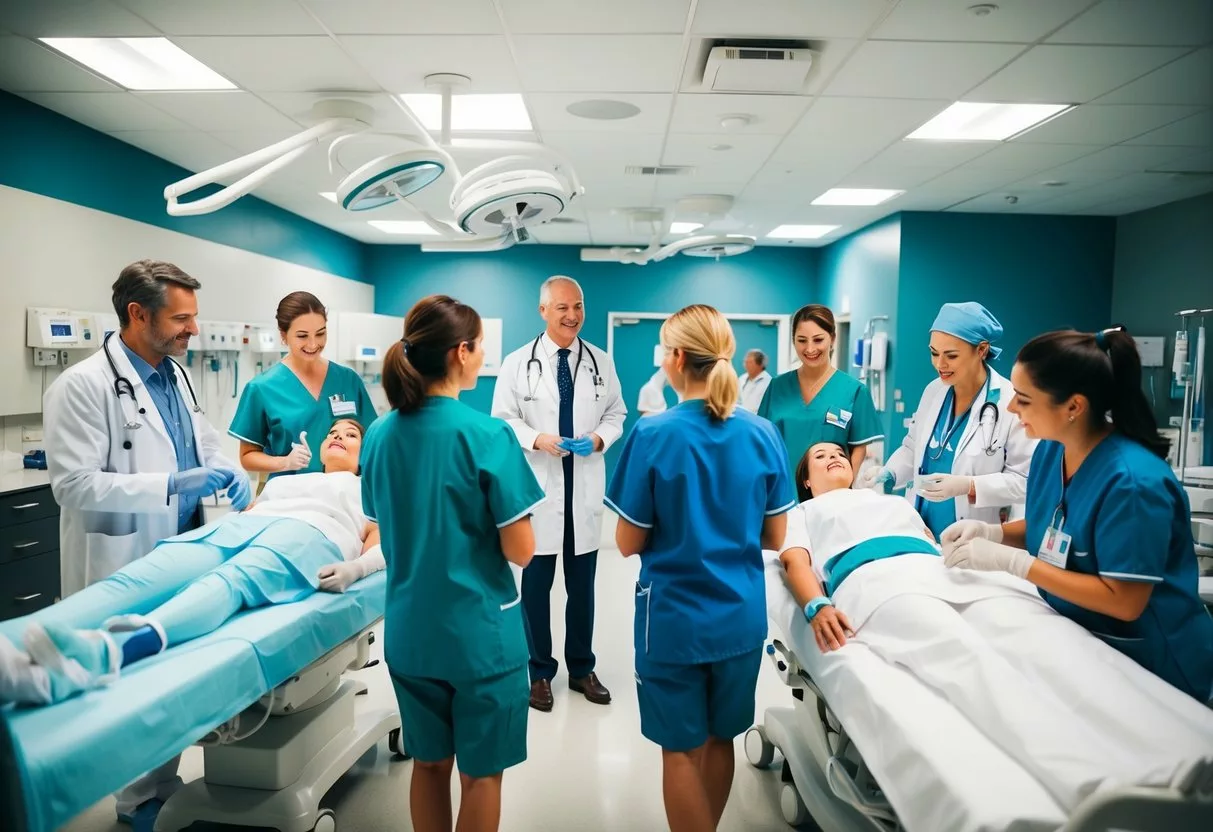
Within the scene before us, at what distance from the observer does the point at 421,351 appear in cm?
153

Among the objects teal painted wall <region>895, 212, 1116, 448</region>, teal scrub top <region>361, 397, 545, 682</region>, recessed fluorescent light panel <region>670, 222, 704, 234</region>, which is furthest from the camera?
recessed fluorescent light panel <region>670, 222, 704, 234</region>

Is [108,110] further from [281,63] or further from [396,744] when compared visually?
[396,744]

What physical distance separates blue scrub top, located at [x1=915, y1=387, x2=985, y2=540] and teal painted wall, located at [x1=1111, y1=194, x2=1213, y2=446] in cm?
324

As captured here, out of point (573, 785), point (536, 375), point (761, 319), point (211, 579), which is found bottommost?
point (573, 785)

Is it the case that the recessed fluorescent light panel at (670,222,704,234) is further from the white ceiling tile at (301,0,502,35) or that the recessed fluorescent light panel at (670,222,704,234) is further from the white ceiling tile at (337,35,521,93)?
the white ceiling tile at (301,0,502,35)

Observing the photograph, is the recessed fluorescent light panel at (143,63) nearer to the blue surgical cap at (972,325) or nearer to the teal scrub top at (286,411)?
the teal scrub top at (286,411)

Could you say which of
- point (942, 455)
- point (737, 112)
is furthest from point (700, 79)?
point (942, 455)


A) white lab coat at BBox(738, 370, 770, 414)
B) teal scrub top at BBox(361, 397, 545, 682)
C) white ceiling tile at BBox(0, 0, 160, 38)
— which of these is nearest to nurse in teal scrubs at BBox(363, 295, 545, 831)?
teal scrub top at BBox(361, 397, 545, 682)

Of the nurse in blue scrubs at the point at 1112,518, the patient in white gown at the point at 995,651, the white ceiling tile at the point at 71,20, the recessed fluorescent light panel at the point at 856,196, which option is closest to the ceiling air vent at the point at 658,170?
the recessed fluorescent light panel at the point at 856,196

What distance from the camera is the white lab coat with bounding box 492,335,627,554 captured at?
2.79 meters

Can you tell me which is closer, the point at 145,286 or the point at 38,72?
the point at 145,286

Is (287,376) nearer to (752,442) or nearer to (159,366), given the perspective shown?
(159,366)

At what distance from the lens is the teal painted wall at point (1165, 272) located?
471 cm

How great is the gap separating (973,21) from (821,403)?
1.37m
